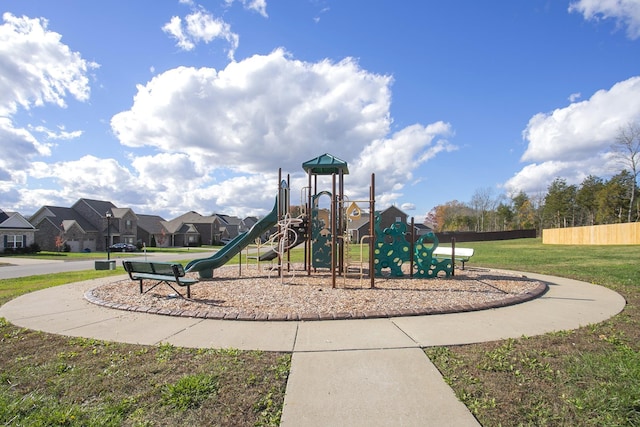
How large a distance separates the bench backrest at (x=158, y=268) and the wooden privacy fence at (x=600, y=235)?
129 ft

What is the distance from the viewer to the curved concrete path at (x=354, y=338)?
116 inches

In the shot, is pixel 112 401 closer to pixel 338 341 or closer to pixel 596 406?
pixel 338 341

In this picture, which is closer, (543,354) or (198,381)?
(198,381)

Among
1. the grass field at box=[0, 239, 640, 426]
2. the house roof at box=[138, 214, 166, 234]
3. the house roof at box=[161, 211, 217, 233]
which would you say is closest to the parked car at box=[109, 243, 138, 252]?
the house roof at box=[138, 214, 166, 234]

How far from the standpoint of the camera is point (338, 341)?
4.61m

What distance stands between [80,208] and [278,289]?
54667 mm

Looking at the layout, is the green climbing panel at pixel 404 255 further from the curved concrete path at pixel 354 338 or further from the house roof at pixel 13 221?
the house roof at pixel 13 221

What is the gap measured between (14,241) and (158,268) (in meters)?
43.4

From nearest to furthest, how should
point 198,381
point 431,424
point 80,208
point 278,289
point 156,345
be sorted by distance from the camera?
1. point 431,424
2. point 198,381
3. point 156,345
4. point 278,289
5. point 80,208

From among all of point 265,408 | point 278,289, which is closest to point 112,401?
point 265,408

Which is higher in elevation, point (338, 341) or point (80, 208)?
point (80, 208)

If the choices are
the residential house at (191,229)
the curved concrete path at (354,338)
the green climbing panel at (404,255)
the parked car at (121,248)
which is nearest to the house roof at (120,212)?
the parked car at (121,248)

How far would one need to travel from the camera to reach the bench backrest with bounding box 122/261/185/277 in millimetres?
7396

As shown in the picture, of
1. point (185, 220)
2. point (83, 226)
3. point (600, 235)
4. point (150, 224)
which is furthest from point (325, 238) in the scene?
point (185, 220)
